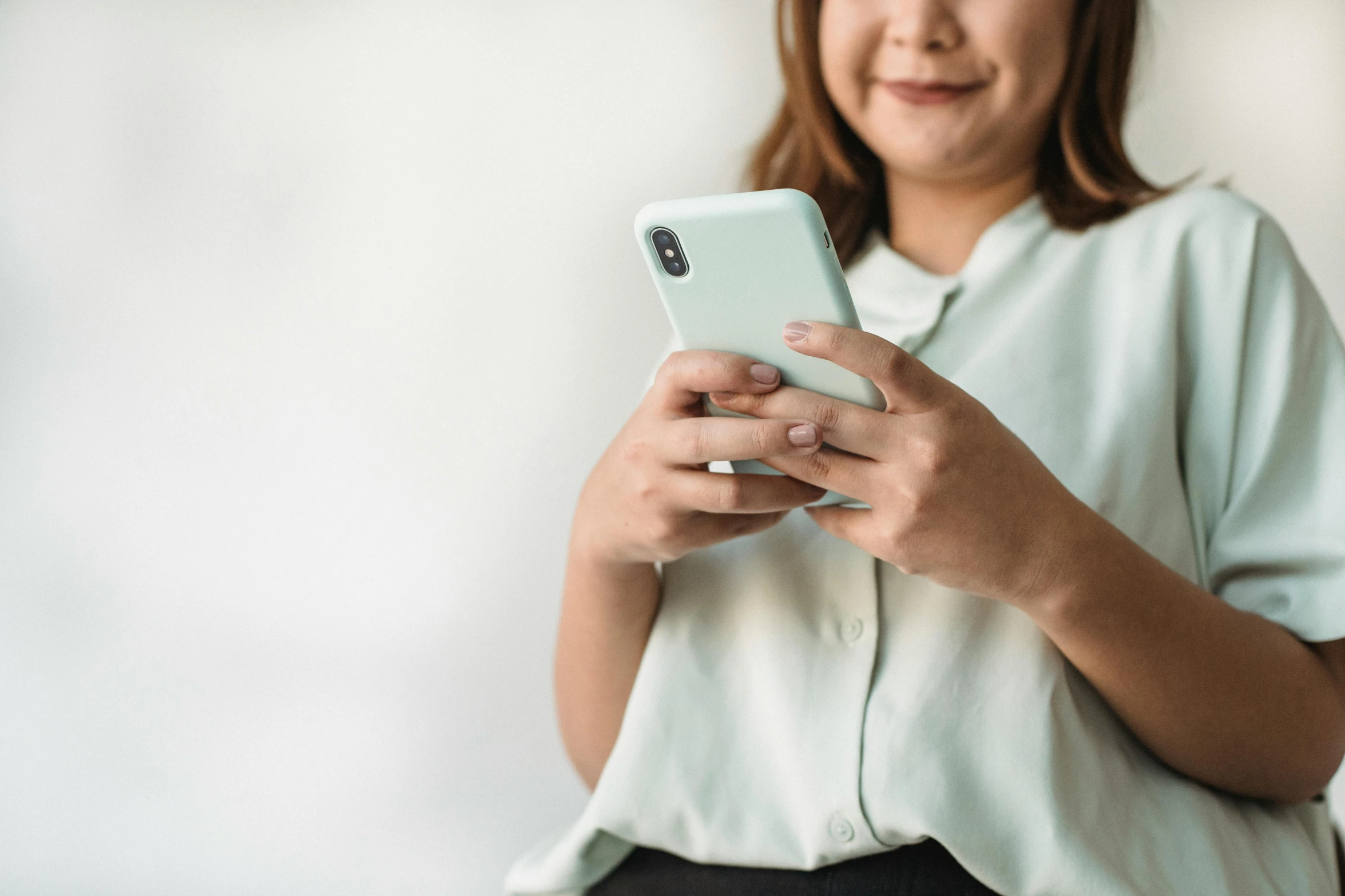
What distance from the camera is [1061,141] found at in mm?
806

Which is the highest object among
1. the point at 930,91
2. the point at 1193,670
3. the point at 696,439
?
the point at 930,91

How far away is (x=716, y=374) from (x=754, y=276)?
0.06 metres

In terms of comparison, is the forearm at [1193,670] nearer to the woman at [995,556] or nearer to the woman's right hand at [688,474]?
the woman at [995,556]

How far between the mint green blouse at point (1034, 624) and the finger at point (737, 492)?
0.12 metres

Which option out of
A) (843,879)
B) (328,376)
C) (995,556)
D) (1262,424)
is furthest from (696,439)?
(328,376)

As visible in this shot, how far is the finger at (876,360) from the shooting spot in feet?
1.62

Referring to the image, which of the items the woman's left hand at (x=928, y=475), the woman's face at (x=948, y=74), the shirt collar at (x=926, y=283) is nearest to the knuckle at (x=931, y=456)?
the woman's left hand at (x=928, y=475)

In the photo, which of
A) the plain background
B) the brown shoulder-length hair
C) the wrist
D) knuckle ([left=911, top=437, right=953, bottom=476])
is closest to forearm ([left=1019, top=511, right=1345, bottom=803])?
the wrist

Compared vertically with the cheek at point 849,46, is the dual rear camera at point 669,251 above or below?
below

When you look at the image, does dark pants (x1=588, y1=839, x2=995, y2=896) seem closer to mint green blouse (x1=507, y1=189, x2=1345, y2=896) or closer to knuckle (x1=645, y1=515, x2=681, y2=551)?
mint green blouse (x1=507, y1=189, x2=1345, y2=896)

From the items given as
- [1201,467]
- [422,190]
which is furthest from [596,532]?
[422,190]

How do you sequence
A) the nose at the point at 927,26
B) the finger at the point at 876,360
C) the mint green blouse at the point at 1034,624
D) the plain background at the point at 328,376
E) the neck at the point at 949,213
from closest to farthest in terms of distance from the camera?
the finger at the point at 876,360, the mint green blouse at the point at 1034,624, the nose at the point at 927,26, the neck at the point at 949,213, the plain background at the point at 328,376

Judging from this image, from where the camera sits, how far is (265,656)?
3.84 feet

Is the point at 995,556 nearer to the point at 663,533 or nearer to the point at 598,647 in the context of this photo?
the point at 663,533
